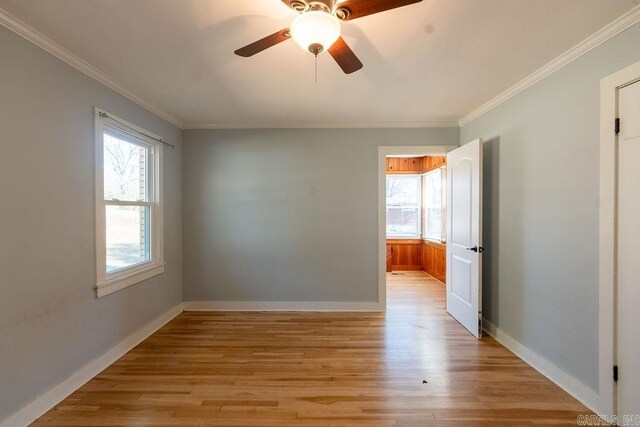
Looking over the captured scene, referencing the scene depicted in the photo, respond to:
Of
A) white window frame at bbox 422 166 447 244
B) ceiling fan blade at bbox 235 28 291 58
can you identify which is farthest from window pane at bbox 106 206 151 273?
white window frame at bbox 422 166 447 244

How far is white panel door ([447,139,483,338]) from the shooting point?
2.76 meters

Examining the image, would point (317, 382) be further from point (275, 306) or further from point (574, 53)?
point (574, 53)

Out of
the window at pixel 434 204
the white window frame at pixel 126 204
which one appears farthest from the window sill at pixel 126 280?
the window at pixel 434 204

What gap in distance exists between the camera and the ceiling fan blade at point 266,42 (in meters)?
1.39

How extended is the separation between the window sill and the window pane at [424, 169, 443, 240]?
4687mm

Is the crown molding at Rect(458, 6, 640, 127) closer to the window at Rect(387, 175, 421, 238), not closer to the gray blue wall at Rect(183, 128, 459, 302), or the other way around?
the gray blue wall at Rect(183, 128, 459, 302)

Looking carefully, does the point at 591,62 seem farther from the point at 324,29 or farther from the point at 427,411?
the point at 427,411

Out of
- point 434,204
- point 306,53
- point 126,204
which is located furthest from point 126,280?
point 434,204

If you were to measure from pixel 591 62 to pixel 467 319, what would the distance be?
8.04 ft

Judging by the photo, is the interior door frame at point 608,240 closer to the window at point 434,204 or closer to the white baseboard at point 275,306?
the white baseboard at point 275,306

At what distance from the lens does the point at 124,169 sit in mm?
2666

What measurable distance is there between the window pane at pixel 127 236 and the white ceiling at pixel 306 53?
3.82 feet

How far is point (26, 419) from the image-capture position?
1682 mm

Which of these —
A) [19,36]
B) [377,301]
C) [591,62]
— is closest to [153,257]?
[19,36]
